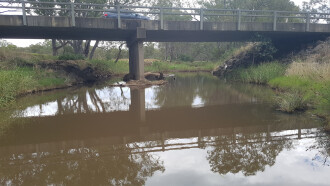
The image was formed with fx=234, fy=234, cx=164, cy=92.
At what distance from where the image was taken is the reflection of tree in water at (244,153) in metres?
3.72

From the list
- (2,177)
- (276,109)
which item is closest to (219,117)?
(276,109)

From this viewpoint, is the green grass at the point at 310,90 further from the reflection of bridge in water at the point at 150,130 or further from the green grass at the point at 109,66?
the green grass at the point at 109,66

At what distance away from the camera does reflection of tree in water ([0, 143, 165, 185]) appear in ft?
11.2

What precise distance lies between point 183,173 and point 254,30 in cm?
1577

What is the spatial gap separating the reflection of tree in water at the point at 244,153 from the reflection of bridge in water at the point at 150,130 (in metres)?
0.06

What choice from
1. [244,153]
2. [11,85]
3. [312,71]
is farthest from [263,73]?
[11,85]

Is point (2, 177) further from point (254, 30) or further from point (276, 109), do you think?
point (254, 30)

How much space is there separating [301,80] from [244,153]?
7.95 meters

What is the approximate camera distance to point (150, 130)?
579cm

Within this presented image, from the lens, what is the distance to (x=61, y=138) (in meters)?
5.29

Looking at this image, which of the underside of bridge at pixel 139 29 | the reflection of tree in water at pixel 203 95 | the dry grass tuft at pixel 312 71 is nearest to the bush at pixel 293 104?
the dry grass tuft at pixel 312 71

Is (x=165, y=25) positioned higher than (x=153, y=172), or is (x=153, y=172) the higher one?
(x=165, y=25)

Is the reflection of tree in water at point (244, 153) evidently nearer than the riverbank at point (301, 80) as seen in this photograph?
Yes

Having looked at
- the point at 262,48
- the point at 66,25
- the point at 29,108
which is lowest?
the point at 29,108
